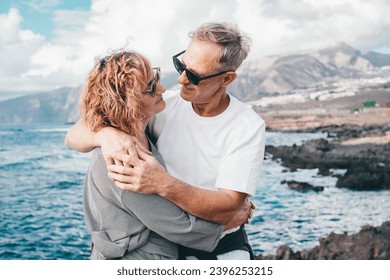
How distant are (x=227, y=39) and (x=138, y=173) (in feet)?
1.35

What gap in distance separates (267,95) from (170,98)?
19.8 meters

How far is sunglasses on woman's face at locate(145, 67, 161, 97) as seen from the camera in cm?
125

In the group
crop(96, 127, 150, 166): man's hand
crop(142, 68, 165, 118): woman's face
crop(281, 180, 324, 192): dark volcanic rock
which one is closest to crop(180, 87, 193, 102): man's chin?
crop(142, 68, 165, 118): woman's face

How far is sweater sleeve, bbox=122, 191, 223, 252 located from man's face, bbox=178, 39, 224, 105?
1.02 feet

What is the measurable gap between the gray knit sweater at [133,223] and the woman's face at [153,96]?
12 centimetres

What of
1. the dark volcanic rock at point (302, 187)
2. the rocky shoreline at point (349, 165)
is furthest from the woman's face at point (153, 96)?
the dark volcanic rock at point (302, 187)

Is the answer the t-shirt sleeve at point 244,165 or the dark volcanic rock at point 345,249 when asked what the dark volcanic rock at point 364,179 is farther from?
the t-shirt sleeve at point 244,165

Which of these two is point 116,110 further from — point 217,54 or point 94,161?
point 217,54

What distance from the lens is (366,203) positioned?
12.1 metres

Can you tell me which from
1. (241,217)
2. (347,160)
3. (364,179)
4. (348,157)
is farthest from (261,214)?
(241,217)

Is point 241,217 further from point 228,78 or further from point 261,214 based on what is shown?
point 261,214

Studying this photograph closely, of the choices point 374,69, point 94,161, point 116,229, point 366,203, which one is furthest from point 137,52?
point 374,69

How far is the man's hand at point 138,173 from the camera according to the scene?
121 cm

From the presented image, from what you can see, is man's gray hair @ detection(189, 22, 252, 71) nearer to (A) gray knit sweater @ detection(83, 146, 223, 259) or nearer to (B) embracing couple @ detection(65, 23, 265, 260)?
(B) embracing couple @ detection(65, 23, 265, 260)
